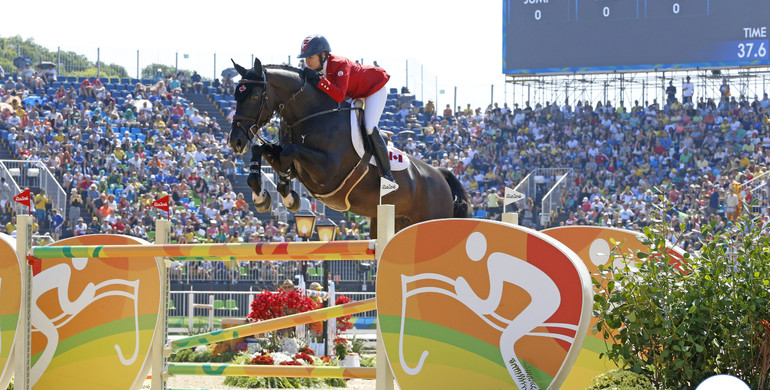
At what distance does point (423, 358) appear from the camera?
3.87 meters

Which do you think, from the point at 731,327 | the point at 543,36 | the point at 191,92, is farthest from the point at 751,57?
the point at 731,327

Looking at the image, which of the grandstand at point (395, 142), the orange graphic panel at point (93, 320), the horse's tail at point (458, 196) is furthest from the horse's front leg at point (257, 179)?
the grandstand at point (395, 142)

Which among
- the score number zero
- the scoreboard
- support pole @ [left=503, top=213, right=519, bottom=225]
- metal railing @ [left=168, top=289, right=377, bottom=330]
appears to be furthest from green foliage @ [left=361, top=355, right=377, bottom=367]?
the score number zero

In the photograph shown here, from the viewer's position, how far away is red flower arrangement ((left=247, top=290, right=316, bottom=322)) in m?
9.01

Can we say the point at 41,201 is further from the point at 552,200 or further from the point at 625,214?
the point at 625,214

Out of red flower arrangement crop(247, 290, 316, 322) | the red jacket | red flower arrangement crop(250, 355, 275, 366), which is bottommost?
red flower arrangement crop(250, 355, 275, 366)

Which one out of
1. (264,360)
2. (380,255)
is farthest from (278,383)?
(380,255)

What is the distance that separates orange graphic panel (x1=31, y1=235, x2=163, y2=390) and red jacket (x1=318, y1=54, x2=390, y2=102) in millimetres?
1969

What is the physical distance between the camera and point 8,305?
16.2 feet

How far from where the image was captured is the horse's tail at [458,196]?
25.7 feet

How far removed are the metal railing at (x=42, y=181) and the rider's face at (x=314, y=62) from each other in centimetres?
1230

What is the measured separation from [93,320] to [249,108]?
72.9 inches

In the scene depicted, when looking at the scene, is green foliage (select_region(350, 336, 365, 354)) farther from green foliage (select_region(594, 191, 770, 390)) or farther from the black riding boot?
green foliage (select_region(594, 191, 770, 390))

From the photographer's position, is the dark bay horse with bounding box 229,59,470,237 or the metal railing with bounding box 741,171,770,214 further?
the metal railing with bounding box 741,171,770,214
